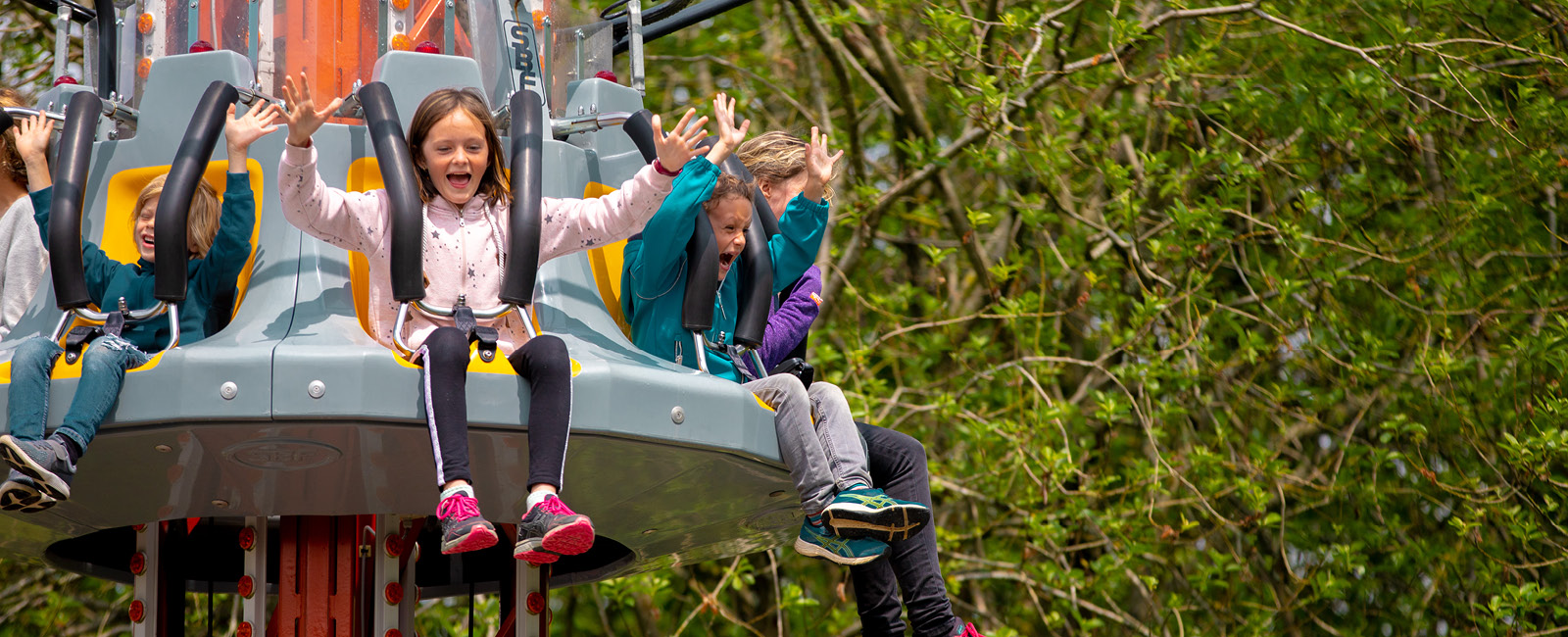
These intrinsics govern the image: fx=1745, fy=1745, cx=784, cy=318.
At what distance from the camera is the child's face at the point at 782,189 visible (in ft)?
16.6

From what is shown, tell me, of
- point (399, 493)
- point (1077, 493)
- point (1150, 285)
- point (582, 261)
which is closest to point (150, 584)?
point (399, 493)

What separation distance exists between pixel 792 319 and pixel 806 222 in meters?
0.35

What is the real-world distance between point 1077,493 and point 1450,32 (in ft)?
9.62

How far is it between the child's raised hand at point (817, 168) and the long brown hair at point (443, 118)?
0.86 metres

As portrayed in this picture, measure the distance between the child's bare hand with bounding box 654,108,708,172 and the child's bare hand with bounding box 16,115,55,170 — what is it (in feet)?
5.01

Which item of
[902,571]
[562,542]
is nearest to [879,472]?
[902,571]

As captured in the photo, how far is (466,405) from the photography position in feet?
12.1

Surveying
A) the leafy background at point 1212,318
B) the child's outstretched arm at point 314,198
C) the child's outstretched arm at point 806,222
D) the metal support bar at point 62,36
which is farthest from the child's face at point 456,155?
the leafy background at point 1212,318

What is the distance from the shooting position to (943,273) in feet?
31.1

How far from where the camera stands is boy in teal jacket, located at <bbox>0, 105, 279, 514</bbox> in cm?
355

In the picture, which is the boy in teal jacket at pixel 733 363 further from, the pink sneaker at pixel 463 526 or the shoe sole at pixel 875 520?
the pink sneaker at pixel 463 526

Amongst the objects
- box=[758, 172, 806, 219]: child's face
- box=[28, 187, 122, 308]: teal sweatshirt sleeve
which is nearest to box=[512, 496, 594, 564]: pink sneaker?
box=[28, 187, 122, 308]: teal sweatshirt sleeve

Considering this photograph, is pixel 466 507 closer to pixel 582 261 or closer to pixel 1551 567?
pixel 582 261

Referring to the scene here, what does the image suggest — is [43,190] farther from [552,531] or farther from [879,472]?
[879,472]
